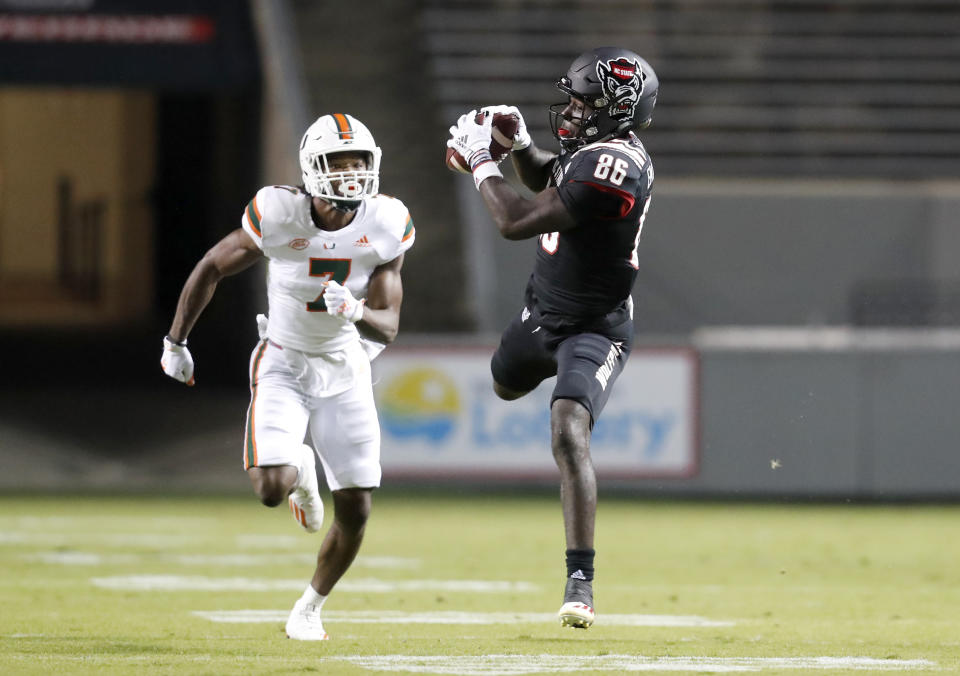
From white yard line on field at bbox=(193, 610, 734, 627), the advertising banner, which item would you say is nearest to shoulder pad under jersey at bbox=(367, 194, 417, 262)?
white yard line on field at bbox=(193, 610, 734, 627)

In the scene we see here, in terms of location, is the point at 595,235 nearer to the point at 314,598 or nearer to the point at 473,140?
the point at 473,140

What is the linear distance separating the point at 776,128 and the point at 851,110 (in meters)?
0.79

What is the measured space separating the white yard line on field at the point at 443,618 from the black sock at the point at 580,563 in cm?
133

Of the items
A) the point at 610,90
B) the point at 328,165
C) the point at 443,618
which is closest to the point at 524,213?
the point at 610,90

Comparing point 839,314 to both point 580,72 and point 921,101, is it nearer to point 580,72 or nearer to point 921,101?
point 921,101

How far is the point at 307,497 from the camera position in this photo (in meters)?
7.12

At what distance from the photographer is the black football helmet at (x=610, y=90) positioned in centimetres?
688

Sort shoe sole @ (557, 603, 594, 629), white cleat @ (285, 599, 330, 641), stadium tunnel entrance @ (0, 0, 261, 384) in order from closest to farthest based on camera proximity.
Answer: shoe sole @ (557, 603, 594, 629) < white cleat @ (285, 599, 330, 641) < stadium tunnel entrance @ (0, 0, 261, 384)

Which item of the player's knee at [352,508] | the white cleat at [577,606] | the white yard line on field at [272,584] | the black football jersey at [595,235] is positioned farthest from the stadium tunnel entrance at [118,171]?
the white cleat at [577,606]

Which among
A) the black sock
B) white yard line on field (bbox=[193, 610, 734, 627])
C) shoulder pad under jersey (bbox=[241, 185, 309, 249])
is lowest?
white yard line on field (bbox=[193, 610, 734, 627])

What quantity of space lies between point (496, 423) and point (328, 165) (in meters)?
7.94

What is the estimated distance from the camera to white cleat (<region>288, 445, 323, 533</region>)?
7.02 metres

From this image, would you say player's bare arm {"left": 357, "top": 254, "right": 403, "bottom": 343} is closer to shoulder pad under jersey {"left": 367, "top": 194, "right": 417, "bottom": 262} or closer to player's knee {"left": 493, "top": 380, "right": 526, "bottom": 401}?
shoulder pad under jersey {"left": 367, "top": 194, "right": 417, "bottom": 262}

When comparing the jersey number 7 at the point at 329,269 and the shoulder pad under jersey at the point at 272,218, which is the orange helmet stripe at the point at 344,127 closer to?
the shoulder pad under jersey at the point at 272,218
